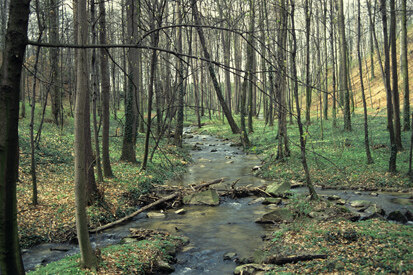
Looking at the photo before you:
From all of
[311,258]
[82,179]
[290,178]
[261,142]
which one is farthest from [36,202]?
[261,142]

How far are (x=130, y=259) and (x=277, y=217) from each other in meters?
4.88

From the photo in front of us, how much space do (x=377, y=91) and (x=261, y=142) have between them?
1107 inches

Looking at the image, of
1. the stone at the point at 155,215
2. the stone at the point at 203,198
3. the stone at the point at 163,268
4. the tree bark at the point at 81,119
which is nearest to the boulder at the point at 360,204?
the stone at the point at 203,198

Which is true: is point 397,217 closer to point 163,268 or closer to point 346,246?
point 346,246

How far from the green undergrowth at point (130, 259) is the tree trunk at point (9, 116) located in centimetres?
240

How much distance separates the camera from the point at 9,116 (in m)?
3.55

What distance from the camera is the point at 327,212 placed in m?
9.26

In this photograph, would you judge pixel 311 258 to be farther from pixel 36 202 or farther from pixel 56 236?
pixel 36 202

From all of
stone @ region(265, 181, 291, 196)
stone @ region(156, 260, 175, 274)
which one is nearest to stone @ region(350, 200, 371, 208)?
stone @ region(265, 181, 291, 196)

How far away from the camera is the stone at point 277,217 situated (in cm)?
950

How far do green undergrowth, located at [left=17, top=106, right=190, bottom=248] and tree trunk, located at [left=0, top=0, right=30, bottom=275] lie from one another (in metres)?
2.14

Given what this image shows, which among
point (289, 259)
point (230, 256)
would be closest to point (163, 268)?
point (230, 256)

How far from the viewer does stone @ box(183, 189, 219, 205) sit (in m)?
11.7

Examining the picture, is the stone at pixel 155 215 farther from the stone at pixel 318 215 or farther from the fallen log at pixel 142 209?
the stone at pixel 318 215
